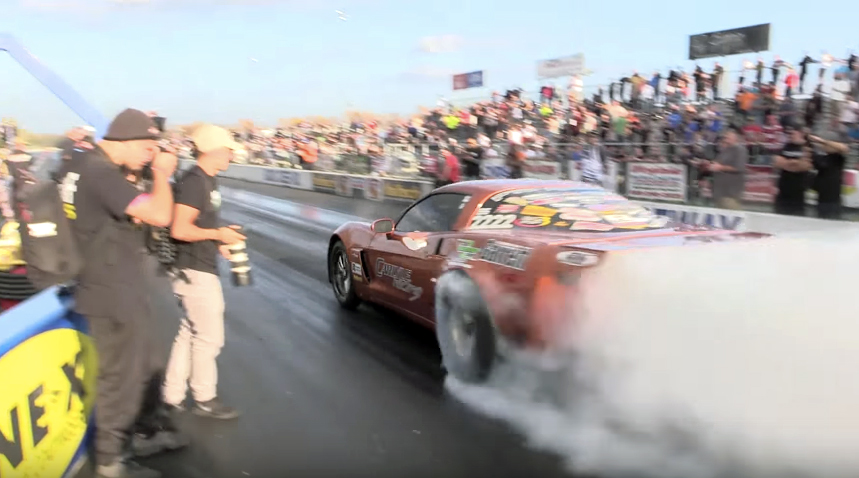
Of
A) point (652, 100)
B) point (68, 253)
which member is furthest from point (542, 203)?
point (652, 100)

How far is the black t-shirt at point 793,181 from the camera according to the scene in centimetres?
913

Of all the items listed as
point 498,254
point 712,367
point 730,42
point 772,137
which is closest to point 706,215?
point 772,137

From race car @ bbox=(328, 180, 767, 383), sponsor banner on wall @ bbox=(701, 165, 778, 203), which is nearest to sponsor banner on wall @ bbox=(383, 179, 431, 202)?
sponsor banner on wall @ bbox=(701, 165, 778, 203)

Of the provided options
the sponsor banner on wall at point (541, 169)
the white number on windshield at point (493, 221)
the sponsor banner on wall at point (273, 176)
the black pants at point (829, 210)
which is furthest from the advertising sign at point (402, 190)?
the white number on windshield at point (493, 221)

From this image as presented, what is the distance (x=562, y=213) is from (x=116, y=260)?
2750 mm

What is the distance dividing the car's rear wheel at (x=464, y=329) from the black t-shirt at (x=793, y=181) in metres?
6.57

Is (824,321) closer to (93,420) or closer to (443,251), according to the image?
Result: (443,251)

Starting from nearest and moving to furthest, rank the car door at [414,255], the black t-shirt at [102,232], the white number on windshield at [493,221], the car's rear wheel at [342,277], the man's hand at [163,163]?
1. the black t-shirt at [102,232]
2. the man's hand at [163,163]
3. the white number on windshield at [493,221]
4. the car door at [414,255]
5. the car's rear wheel at [342,277]

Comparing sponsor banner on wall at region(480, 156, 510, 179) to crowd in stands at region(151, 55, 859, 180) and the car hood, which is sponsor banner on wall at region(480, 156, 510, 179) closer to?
crowd in stands at region(151, 55, 859, 180)

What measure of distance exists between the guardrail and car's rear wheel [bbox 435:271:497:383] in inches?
81.4

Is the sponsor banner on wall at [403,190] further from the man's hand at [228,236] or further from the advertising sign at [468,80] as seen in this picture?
the advertising sign at [468,80]

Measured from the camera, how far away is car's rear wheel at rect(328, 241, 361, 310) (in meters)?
6.51

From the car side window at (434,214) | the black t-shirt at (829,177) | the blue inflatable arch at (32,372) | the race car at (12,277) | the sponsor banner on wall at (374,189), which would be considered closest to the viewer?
the blue inflatable arch at (32,372)

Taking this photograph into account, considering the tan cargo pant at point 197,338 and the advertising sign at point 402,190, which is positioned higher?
the tan cargo pant at point 197,338
